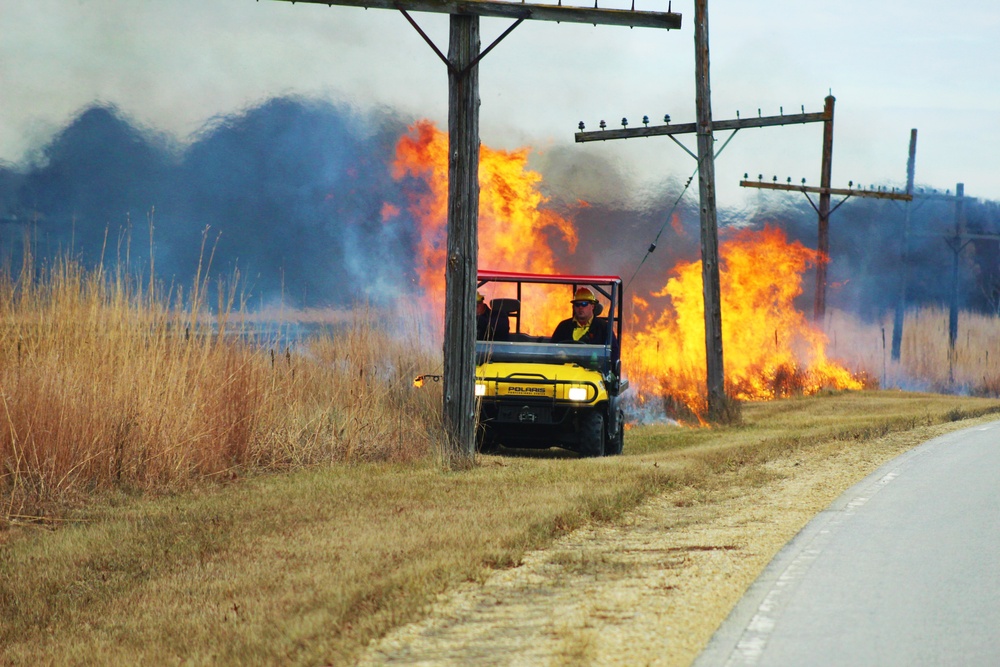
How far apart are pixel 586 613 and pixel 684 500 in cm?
537

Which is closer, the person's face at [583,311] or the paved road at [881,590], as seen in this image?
the paved road at [881,590]

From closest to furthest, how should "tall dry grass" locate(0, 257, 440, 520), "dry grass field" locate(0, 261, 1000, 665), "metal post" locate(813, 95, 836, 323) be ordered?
"dry grass field" locate(0, 261, 1000, 665)
"tall dry grass" locate(0, 257, 440, 520)
"metal post" locate(813, 95, 836, 323)

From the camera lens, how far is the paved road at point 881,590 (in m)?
6.51

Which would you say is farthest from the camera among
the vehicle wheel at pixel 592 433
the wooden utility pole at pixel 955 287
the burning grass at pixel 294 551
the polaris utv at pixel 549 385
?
the wooden utility pole at pixel 955 287

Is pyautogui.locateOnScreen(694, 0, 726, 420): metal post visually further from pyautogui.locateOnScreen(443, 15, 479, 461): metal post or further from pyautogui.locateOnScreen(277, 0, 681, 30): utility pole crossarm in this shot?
pyautogui.locateOnScreen(443, 15, 479, 461): metal post

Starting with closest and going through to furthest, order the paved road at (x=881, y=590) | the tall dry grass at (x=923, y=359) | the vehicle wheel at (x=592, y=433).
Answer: the paved road at (x=881, y=590) < the vehicle wheel at (x=592, y=433) < the tall dry grass at (x=923, y=359)

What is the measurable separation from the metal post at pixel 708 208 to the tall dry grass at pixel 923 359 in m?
14.5

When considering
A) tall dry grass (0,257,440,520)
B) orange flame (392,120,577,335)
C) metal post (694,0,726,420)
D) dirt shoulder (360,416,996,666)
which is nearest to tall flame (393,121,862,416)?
orange flame (392,120,577,335)

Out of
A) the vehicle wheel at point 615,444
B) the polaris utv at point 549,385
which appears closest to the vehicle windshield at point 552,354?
the polaris utv at point 549,385

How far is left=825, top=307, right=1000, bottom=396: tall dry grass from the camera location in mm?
40969

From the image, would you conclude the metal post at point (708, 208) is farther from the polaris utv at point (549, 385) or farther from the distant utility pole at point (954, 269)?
the distant utility pole at point (954, 269)

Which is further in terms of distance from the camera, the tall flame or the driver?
the tall flame

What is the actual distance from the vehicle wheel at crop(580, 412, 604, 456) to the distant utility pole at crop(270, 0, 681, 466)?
2166 mm

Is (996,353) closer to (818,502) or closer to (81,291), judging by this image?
(818,502)
